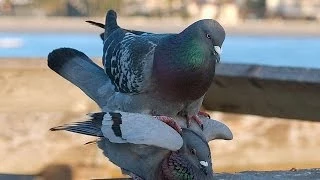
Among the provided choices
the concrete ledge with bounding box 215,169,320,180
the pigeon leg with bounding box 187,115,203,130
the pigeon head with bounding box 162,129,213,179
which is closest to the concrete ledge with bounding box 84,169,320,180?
the concrete ledge with bounding box 215,169,320,180

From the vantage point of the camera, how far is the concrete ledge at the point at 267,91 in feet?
8.02

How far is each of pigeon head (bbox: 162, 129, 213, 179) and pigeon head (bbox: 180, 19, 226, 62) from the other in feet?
0.62

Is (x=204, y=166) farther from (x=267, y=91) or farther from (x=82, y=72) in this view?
(x=267, y=91)

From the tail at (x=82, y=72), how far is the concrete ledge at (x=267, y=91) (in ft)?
2.93

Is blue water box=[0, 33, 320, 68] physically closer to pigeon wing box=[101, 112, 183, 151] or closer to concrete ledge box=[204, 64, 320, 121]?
concrete ledge box=[204, 64, 320, 121]

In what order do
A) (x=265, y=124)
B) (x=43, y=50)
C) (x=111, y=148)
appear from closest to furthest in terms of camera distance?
1. (x=111, y=148)
2. (x=265, y=124)
3. (x=43, y=50)

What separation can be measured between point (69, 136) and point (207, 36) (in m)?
1.06

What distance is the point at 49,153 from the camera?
7.66 ft

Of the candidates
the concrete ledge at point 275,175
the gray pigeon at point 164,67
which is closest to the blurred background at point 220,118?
the gray pigeon at point 164,67

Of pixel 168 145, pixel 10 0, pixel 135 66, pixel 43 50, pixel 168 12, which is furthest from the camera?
pixel 168 12

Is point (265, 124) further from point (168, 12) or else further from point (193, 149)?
point (168, 12)

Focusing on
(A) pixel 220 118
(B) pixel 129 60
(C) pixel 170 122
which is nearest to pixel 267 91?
(A) pixel 220 118

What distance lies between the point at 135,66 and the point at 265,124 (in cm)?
112

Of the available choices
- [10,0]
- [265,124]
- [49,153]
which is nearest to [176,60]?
[49,153]
